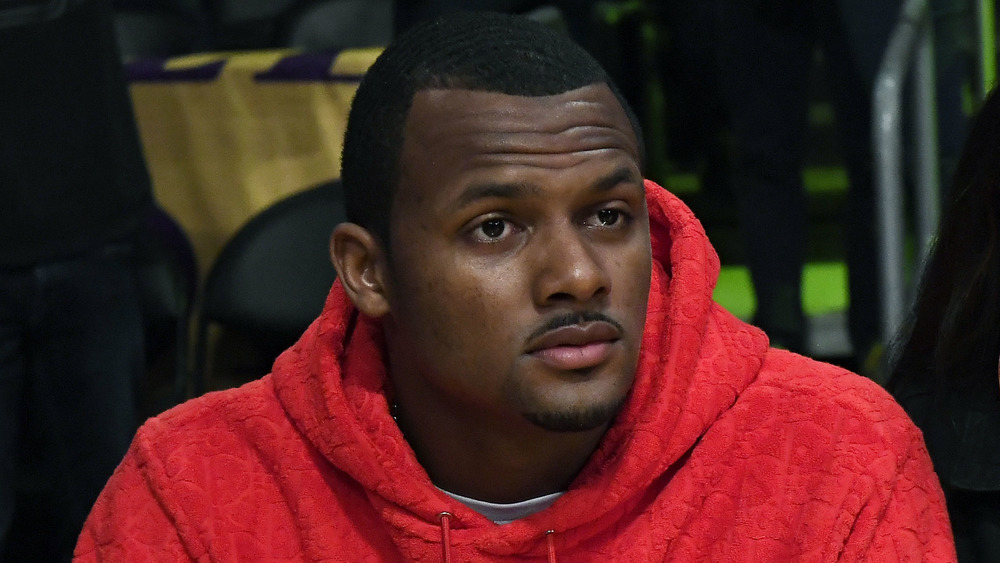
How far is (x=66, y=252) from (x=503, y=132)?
114 cm

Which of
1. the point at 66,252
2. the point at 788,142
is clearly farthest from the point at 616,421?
the point at 788,142

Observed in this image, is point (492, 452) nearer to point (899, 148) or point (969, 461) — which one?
point (969, 461)

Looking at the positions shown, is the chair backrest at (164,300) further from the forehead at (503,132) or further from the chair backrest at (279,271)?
the forehead at (503,132)

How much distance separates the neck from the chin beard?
0.30ft

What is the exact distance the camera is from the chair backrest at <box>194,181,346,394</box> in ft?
8.79

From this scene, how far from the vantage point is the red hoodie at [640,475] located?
146 centimetres

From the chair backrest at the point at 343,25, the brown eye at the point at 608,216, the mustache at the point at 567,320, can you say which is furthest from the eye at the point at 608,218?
the chair backrest at the point at 343,25

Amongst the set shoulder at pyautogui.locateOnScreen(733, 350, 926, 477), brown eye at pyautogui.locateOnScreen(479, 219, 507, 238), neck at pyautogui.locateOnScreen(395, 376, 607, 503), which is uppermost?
brown eye at pyautogui.locateOnScreen(479, 219, 507, 238)

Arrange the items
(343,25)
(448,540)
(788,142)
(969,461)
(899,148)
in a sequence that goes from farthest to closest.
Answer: (343,25) < (788,142) < (899,148) < (969,461) < (448,540)

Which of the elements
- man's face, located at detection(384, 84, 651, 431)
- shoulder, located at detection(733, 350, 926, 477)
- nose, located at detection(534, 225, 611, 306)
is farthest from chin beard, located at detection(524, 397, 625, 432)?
shoulder, located at detection(733, 350, 926, 477)

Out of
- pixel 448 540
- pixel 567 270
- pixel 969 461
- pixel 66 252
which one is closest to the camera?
pixel 567 270

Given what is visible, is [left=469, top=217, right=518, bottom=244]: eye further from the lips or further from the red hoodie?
the red hoodie

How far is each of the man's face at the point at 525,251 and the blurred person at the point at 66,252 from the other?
1.00 metres

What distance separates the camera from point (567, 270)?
1.38m
